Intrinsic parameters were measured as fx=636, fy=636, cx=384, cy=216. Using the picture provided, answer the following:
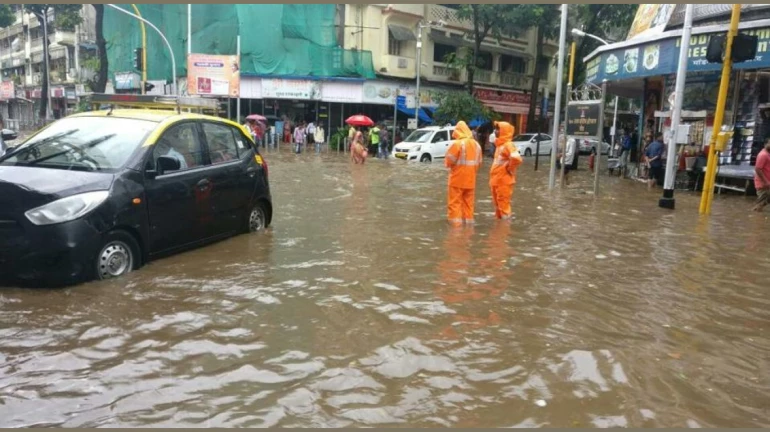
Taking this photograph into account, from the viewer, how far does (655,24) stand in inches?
680

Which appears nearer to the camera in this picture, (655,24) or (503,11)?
(655,24)

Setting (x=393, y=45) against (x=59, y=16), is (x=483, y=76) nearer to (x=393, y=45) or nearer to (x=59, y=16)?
(x=393, y=45)

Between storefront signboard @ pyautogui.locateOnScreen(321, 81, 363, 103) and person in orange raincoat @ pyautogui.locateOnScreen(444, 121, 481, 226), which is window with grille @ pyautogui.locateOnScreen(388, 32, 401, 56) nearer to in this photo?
storefront signboard @ pyautogui.locateOnScreen(321, 81, 363, 103)

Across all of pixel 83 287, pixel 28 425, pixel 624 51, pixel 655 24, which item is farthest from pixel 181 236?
pixel 655 24

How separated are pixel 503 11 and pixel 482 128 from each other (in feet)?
23.3

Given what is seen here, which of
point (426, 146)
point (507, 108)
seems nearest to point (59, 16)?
point (426, 146)

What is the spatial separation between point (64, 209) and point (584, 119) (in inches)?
476

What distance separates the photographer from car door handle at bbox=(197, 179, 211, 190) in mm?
6684

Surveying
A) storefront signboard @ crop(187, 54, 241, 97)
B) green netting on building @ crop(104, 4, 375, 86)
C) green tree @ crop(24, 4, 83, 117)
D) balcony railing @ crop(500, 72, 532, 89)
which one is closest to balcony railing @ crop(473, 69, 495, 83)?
balcony railing @ crop(500, 72, 532, 89)

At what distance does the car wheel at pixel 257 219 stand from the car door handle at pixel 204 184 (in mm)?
1164

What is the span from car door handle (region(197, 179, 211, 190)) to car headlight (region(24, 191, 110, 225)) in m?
1.42

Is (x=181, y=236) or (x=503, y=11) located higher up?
(x=503, y=11)

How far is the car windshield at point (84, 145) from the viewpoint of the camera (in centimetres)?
581

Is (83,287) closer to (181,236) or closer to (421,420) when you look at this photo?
(181,236)
